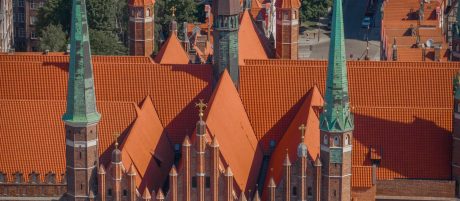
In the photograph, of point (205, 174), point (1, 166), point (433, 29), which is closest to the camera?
point (205, 174)

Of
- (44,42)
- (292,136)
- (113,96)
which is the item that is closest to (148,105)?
(113,96)

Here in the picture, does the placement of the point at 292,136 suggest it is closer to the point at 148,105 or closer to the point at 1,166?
the point at 148,105

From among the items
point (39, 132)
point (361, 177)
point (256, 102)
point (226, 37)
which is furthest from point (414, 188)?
point (39, 132)

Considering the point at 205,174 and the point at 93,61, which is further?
the point at 93,61

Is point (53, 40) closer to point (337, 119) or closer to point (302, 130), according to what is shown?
point (302, 130)

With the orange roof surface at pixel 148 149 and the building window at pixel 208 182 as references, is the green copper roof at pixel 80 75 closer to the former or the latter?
the orange roof surface at pixel 148 149

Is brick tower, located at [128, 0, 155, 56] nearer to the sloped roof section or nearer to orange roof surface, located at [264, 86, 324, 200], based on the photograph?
the sloped roof section

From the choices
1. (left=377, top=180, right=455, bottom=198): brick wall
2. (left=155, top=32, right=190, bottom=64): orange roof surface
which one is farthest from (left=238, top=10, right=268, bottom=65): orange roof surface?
(left=377, top=180, right=455, bottom=198): brick wall
